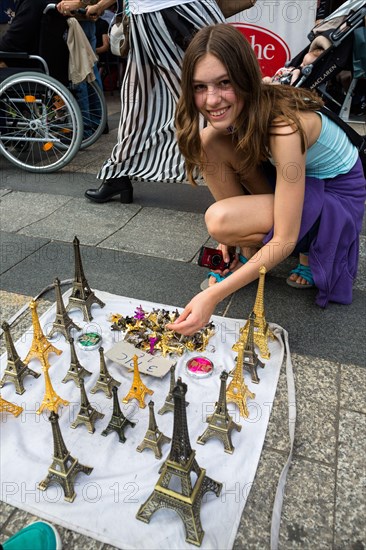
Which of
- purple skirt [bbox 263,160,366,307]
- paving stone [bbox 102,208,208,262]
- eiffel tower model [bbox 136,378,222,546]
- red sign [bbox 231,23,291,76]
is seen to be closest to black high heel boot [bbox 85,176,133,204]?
paving stone [bbox 102,208,208,262]

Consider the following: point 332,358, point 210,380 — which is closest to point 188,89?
point 210,380

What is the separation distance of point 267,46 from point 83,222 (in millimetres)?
3820

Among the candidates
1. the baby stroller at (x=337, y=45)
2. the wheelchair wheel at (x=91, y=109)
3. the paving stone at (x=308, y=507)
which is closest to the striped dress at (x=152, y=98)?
the baby stroller at (x=337, y=45)

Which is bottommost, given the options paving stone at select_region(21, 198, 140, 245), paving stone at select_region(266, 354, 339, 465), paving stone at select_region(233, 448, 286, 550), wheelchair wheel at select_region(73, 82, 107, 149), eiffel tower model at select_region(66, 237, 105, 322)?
paving stone at select_region(233, 448, 286, 550)

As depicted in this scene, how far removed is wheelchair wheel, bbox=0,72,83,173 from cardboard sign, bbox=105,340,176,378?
2537 mm

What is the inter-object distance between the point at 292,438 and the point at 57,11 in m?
3.95

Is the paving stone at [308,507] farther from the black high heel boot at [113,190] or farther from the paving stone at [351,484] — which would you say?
the black high heel boot at [113,190]

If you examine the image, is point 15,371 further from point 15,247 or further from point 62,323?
point 15,247

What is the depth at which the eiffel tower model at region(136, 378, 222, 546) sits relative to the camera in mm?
1199

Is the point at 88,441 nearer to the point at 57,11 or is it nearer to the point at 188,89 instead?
the point at 188,89

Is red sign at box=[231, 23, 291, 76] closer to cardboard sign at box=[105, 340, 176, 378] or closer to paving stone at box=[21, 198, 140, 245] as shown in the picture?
paving stone at box=[21, 198, 140, 245]

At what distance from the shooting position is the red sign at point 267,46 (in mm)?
5578

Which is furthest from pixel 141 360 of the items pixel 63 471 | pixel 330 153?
pixel 330 153

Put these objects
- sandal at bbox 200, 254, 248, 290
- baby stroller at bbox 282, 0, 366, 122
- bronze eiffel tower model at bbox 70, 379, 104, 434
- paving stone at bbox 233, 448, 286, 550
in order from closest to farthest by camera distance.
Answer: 1. paving stone at bbox 233, 448, 286, 550
2. bronze eiffel tower model at bbox 70, 379, 104, 434
3. sandal at bbox 200, 254, 248, 290
4. baby stroller at bbox 282, 0, 366, 122
